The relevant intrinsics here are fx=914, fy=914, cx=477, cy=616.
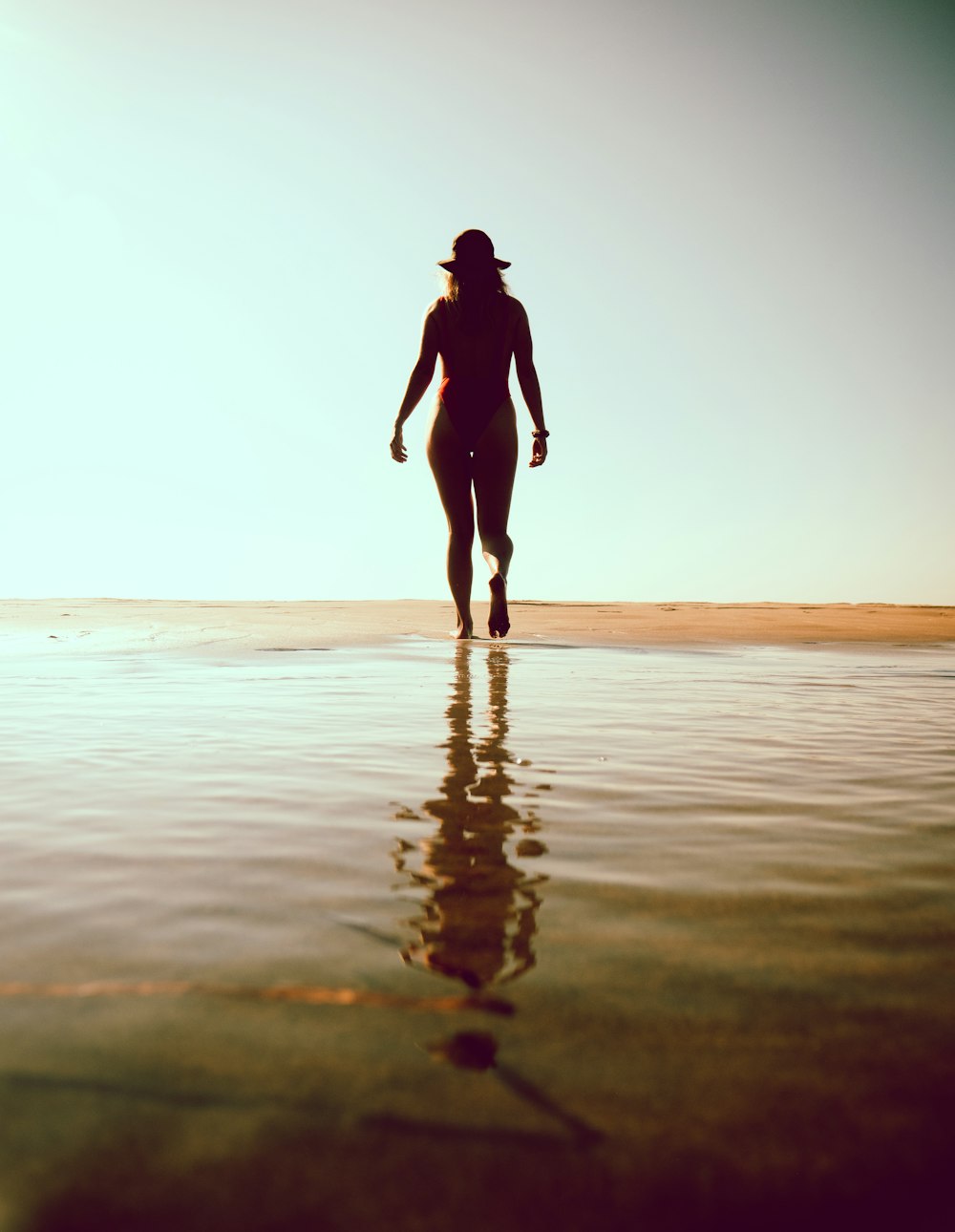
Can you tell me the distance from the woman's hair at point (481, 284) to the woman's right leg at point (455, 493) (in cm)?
73

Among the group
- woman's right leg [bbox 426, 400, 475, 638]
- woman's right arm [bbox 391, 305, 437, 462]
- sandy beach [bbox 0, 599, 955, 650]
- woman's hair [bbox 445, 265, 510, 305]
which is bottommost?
sandy beach [bbox 0, 599, 955, 650]

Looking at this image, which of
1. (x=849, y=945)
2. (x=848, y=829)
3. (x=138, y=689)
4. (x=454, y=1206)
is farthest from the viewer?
(x=138, y=689)

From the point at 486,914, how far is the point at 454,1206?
1.50 feet

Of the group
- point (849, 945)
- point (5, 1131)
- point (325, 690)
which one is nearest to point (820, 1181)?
point (849, 945)

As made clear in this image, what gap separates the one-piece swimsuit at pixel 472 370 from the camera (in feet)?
19.7

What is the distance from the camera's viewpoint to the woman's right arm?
6.06 m

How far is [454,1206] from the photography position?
501mm

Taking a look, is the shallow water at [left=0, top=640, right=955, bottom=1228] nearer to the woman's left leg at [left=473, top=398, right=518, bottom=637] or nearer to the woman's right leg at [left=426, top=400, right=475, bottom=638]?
the woman's left leg at [left=473, top=398, right=518, bottom=637]

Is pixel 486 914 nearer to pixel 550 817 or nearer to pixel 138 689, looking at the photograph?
pixel 550 817

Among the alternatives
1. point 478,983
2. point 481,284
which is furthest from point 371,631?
point 478,983

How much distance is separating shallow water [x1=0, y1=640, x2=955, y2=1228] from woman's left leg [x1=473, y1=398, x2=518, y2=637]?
13.3ft

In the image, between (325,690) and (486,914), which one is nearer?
(486,914)

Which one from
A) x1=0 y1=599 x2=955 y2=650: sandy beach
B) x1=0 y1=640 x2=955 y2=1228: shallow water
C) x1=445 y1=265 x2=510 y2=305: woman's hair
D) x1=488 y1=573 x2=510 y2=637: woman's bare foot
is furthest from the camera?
x1=0 y1=599 x2=955 y2=650: sandy beach

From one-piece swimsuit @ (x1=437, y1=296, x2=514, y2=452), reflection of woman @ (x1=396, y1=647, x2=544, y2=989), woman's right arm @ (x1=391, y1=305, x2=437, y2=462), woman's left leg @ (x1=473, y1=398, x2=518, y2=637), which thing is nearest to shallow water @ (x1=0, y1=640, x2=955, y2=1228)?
reflection of woman @ (x1=396, y1=647, x2=544, y2=989)
